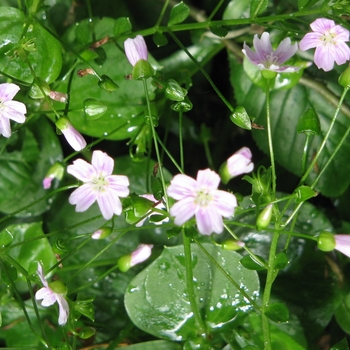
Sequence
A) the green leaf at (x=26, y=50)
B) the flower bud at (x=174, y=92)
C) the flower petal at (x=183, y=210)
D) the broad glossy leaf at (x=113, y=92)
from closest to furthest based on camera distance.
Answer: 1. the flower petal at (x=183, y=210)
2. the flower bud at (x=174, y=92)
3. the green leaf at (x=26, y=50)
4. the broad glossy leaf at (x=113, y=92)

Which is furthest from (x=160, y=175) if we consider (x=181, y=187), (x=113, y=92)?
(x=113, y=92)

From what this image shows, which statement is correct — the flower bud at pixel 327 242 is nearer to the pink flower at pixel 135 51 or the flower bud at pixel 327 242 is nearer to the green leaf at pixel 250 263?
the green leaf at pixel 250 263

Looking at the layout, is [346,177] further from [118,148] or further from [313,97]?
[118,148]

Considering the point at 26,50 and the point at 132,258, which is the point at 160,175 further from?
the point at 26,50

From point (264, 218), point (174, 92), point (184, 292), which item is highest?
point (174, 92)

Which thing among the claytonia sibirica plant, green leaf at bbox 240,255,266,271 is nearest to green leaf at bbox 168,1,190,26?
the claytonia sibirica plant

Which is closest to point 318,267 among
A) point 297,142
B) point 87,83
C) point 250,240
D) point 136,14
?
point 250,240

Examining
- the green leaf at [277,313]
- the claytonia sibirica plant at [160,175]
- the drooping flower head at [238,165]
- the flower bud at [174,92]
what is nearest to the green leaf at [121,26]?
the claytonia sibirica plant at [160,175]
